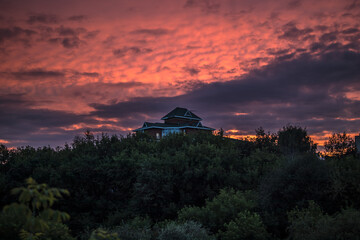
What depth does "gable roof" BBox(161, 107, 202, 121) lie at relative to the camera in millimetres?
73488

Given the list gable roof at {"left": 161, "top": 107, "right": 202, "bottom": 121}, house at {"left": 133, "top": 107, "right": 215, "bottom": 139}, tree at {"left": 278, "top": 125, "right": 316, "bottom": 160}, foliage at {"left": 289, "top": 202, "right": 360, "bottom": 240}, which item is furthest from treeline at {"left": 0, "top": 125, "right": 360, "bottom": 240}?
gable roof at {"left": 161, "top": 107, "right": 202, "bottom": 121}

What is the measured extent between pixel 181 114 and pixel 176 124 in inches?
109

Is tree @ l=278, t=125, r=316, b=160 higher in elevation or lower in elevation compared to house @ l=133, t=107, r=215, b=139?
lower

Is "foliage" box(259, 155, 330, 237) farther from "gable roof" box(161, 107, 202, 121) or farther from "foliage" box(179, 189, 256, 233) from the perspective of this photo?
"gable roof" box(161, 107, 202, 121)

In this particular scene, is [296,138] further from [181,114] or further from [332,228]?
[332,228]

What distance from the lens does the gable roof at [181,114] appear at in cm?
7349

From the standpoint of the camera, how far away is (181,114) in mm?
73812

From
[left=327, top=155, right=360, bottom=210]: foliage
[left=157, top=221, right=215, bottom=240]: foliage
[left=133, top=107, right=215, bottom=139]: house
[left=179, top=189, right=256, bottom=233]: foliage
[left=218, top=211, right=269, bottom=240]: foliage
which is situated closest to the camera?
[left=157, top=221, right=215, bottom=240]: foliage

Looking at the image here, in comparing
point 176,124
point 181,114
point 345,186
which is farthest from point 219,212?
point 181,114

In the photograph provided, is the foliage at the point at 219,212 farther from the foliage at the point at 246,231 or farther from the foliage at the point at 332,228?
the foliage at the point at 332,228

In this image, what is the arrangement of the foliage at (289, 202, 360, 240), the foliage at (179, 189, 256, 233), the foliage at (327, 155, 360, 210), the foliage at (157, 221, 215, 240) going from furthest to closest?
the foliage at (179, 189, 256, 233)
the foliage at (327, 155, 360, 210)
the foliage at (157, 221, 215, 240)
the foliage at (289, 202, 360, 240)

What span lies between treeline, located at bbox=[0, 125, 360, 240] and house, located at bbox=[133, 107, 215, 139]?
27397 millimetres

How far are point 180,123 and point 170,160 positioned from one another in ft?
152

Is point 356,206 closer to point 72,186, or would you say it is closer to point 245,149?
point 245,149
